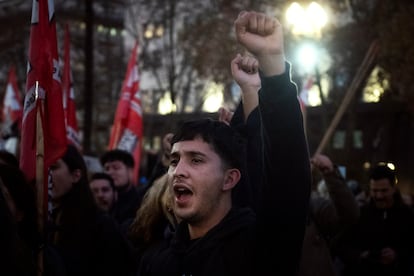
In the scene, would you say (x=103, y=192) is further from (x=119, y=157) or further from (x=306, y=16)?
(x=306, y=16)

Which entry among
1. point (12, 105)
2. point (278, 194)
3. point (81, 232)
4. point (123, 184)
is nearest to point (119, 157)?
point (123, 184)

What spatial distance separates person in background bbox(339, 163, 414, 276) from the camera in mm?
6145

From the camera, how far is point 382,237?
628cm

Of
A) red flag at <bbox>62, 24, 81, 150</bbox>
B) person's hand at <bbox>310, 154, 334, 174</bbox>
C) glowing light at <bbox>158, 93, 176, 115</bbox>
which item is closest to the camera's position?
person's hand at <bbox>310, 154, 334, 174</bbox>

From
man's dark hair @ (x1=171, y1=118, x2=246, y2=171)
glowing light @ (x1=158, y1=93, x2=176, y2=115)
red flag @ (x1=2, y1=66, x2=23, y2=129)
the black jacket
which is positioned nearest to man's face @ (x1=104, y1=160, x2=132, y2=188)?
man's dark hair @ (x1=171, y1=118, x2=246, y2=171)

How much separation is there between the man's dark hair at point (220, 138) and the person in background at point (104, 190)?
403 cm

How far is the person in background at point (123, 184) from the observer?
23.2 ft

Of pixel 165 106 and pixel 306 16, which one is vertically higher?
pixel 165 106

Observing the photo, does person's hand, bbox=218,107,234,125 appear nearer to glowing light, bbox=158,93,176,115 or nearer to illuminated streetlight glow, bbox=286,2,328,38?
illuminated streetlight glow, bbox=286,2,328,38

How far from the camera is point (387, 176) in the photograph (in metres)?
6.40

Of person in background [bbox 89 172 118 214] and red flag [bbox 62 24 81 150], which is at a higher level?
red flag [bbox 62 24 81 150]

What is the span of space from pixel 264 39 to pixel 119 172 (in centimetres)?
544

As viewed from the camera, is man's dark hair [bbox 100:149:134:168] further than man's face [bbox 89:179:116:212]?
Yes

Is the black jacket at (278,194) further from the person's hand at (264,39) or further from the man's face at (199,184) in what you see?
the man's face at (199,184)
